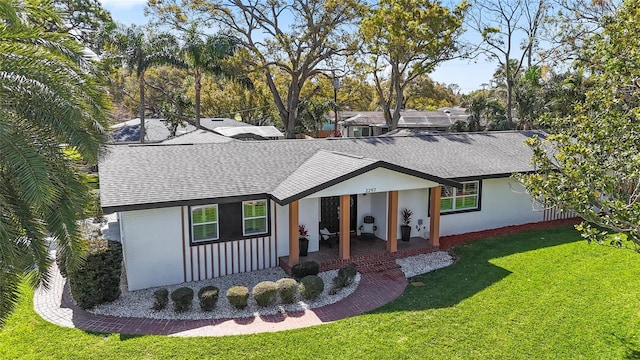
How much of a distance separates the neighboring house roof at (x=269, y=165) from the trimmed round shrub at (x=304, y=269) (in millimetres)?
2005

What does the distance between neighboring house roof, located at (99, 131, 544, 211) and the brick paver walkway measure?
2821 millimetres

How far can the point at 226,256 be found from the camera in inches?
549

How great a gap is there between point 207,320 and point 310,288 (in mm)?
2675

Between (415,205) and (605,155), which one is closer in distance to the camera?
(605,155)

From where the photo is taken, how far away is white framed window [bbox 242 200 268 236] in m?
14.2

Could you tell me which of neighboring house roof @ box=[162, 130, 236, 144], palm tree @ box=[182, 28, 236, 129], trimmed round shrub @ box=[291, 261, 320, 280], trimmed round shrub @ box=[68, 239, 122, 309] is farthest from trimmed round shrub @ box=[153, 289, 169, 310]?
palm tree @ box=[182, 28, 236, 129]

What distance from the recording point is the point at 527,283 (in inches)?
499

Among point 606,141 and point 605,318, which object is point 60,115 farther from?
point 605,318

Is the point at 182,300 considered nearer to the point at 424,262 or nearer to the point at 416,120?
the point at 424,262

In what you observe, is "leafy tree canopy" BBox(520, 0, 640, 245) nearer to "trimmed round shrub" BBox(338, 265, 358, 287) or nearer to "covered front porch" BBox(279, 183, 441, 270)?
"trimmed round shrub" BBox(338, 265, 358, 287)

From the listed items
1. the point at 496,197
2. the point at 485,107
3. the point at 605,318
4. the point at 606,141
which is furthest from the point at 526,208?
the point at 485,107

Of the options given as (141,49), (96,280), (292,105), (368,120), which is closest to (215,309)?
(96,280)

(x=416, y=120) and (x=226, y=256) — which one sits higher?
(x=416, y=120)

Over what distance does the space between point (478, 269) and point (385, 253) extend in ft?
9.73
